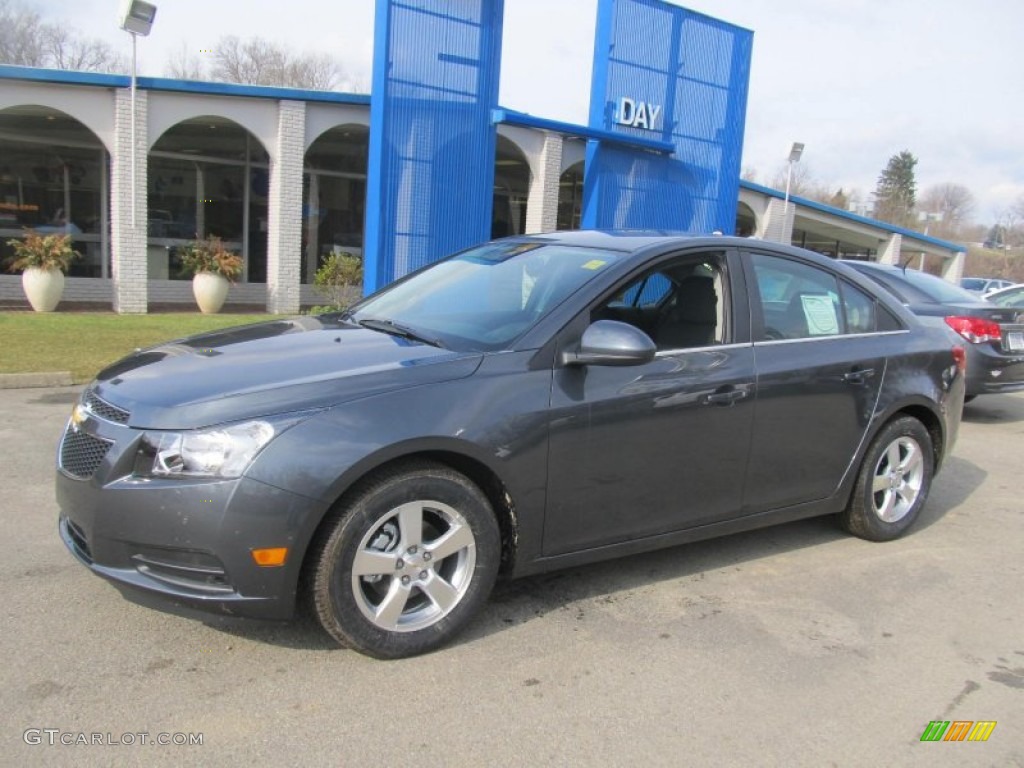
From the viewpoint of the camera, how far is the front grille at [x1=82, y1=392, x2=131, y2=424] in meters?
3.12

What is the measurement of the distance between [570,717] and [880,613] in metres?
1.86

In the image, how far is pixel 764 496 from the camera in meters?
4.28

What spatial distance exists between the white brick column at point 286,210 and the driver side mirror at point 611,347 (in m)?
13.0

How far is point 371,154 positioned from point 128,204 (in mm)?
4959

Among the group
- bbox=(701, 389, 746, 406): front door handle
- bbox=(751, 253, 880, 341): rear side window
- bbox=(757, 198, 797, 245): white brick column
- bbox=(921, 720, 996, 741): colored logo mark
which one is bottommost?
bbox=(921, 720, 996, 741): colored logo mark

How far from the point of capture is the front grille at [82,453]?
312cm

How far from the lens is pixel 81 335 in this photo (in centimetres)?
1095

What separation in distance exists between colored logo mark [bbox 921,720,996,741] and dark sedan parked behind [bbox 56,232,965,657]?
133 cm

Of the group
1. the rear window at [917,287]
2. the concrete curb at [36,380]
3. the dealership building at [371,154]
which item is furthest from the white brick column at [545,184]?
the concrete curb at [36,380]

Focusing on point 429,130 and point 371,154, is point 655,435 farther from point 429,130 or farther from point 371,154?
point 429,130

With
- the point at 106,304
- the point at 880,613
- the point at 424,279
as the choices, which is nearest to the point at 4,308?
the point at 106,304

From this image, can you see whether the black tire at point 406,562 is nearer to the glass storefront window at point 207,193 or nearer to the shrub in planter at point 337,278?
the shrub in planter at point 337,278
